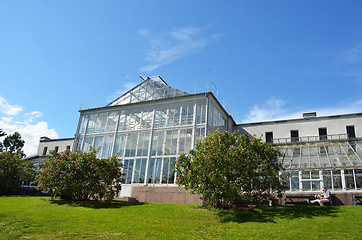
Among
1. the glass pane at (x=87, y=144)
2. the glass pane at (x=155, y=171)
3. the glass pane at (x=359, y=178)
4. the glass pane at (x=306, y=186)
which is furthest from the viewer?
the glass pane at (x=87, y=144)

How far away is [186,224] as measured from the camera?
12297 mm

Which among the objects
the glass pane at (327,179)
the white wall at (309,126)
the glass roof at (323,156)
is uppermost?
the white wall at (309,126)

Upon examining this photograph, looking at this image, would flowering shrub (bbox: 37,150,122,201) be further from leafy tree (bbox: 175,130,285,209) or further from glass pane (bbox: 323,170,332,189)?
glass pane (bbox: 323,170,332,189)

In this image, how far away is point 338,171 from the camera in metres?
18.1

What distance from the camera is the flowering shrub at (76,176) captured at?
749 inches

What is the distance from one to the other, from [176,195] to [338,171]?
40.1 ft

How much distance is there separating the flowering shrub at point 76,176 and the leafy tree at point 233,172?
7056 mm

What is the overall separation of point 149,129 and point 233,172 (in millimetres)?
13264

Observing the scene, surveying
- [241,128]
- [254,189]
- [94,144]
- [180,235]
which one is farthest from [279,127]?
[180,235]

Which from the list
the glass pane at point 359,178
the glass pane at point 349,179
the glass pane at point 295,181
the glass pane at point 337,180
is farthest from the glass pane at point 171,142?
the glass pane at point 359,178

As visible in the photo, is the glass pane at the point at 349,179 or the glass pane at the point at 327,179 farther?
the glass pane at the point at 327,179

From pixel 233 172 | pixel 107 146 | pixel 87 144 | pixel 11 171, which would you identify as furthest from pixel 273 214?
pixel 11 171

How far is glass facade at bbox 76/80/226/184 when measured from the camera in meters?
24.8

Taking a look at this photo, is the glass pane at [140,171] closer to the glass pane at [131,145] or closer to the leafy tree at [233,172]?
the glass pane at [131,145]
